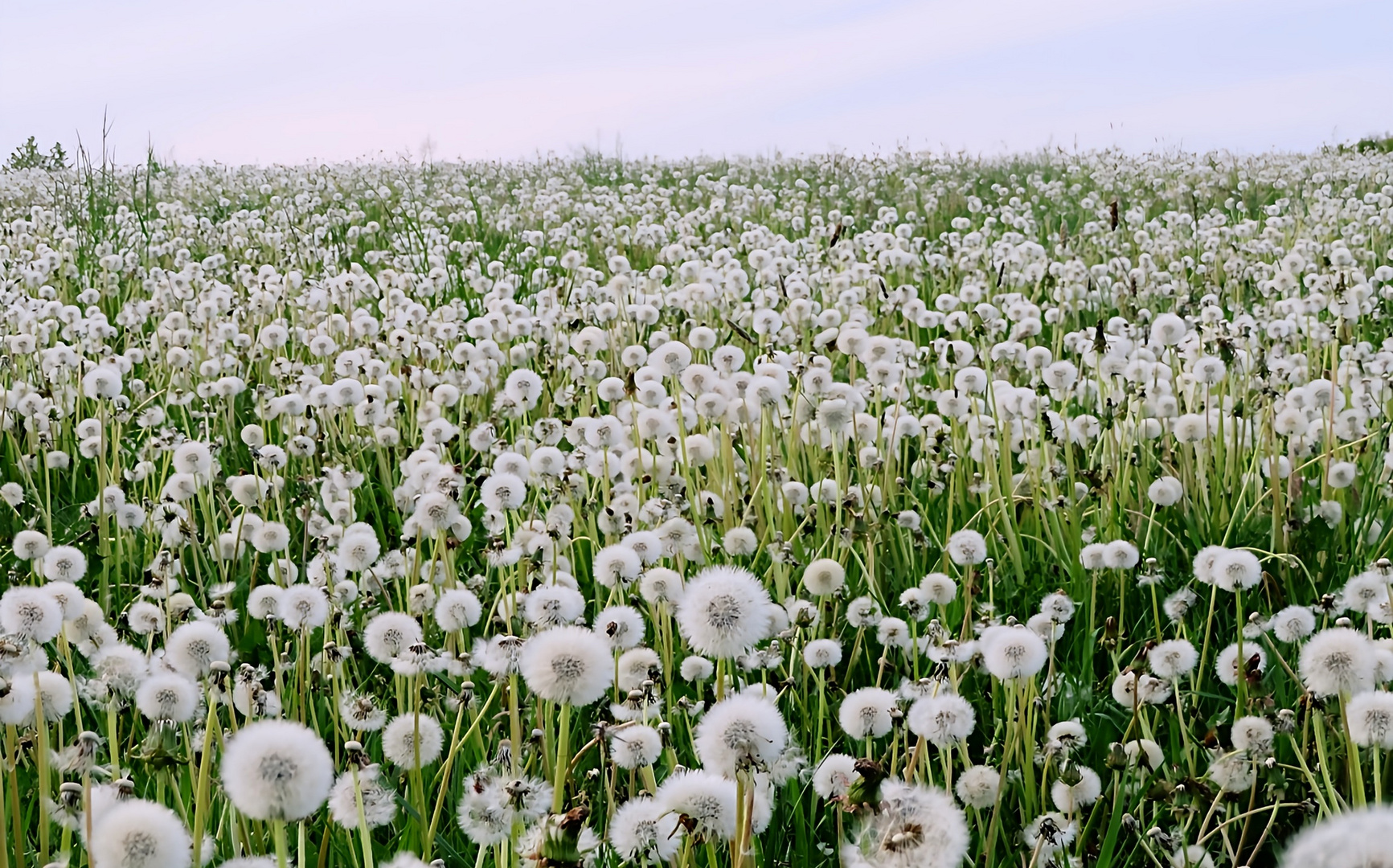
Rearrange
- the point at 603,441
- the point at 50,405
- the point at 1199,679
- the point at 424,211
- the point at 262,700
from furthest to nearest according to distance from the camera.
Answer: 1. the point at 424,211
2. the point at 50,405
3. the point at 603,441
4. the point at 1199,679
5. the point at 262,700

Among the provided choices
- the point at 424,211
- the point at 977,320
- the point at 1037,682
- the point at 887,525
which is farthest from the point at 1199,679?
the point at 424,211

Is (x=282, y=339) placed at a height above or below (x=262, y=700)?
above

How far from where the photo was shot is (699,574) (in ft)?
8.87

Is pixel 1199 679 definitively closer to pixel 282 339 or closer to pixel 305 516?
pixel 305 516

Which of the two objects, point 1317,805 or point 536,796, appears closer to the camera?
point 536,796

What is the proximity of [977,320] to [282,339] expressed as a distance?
3.30m

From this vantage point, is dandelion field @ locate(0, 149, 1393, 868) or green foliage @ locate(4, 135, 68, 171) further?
green foliage @ locate(4, 135, 68, 171)

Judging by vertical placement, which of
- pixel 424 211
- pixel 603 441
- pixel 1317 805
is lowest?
pixel 1317 805

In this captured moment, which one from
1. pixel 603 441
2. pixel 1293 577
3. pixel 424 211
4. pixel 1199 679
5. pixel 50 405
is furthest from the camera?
pixel 424 211

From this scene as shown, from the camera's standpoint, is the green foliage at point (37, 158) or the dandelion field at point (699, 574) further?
the green foliage at point (37, 158)

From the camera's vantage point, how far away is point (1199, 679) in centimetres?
253

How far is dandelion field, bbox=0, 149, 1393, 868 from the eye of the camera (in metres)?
1.71

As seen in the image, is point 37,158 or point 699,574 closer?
point 699,574

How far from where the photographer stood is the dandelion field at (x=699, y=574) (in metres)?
1.71
